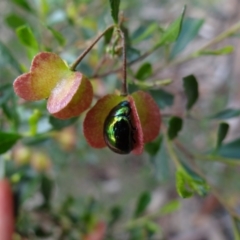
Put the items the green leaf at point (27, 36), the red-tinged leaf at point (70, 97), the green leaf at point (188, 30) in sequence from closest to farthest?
the red-tinged leaf at point (70, 97) < the green leaf at point (27, 36) < the green leaf at point (188, 30)

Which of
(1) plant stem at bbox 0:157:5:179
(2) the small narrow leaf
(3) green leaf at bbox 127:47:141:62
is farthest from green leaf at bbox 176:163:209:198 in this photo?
(1) plant stem at bbox 0:157:5:179

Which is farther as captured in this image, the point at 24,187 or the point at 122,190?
the point at 122,190

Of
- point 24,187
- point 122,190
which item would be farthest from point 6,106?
point 122,190

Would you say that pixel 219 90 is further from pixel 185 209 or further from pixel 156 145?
pixel 156 145

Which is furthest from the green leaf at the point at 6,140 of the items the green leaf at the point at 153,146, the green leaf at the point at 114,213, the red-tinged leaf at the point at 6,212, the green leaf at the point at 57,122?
the green leaf at the point at 114,213

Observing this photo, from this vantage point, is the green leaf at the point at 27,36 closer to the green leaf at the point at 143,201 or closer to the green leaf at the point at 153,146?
the green leaf at the point at 153,146
